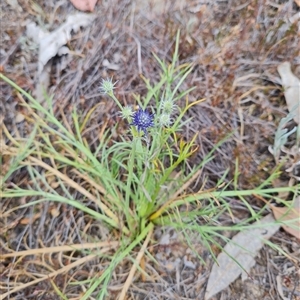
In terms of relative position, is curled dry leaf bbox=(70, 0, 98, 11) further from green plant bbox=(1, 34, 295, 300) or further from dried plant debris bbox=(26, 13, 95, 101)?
green plant bbox=(1, 34, 295, 300)

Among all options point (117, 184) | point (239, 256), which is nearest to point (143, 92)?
point (117, 184)

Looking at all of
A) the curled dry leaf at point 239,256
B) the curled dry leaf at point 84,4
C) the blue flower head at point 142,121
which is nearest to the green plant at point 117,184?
the curled dry leaf at point 239,256

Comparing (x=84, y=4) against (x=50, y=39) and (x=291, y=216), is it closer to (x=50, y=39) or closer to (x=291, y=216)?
(x=50, y=39)

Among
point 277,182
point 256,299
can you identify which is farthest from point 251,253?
point 277,182

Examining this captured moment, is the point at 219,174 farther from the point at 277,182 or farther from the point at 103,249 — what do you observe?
the point at 103,249

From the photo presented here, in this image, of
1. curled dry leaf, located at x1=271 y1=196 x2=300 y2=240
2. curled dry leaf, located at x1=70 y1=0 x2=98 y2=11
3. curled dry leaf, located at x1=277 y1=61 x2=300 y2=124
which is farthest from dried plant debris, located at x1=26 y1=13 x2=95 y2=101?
curled dry leaf, located at x1=271 y1=196 x2=300 y2=240

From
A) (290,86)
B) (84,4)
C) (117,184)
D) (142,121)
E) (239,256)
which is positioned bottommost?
(239,256)
